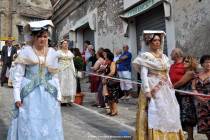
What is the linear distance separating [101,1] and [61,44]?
241 inches

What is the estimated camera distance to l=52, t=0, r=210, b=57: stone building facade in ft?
31.3

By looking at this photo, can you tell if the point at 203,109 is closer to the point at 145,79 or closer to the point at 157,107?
the point at 157,107

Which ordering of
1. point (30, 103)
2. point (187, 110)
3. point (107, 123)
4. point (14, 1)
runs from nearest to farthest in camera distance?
point (30, 103) < point (187, 110) < point (107, 123) < point (14, 1)

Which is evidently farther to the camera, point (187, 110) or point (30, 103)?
point (187, 110)

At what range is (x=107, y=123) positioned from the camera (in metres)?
8.10

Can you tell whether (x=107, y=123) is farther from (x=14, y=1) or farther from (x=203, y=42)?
(x=14, y=1)

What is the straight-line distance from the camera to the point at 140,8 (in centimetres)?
1253

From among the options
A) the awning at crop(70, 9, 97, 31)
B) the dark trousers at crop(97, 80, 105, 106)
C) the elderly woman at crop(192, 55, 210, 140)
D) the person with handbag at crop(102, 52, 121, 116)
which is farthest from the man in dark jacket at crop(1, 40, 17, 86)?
the elderly woman at crop(192, 55, 210, 140)

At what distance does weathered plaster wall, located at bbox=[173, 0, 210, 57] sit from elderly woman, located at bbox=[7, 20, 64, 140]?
4907 millimetres

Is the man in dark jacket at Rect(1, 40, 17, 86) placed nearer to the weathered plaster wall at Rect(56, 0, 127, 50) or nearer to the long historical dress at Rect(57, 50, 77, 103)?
the weathered plaster wall at Rect(56, 0, 127, 50)

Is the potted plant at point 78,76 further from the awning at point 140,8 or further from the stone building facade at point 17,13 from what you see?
the stone building facade at point 17,13

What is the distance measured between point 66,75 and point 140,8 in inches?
135

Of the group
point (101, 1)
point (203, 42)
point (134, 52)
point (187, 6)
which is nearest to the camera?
point (203, 42)

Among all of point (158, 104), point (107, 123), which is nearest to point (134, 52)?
point (107, 123)
